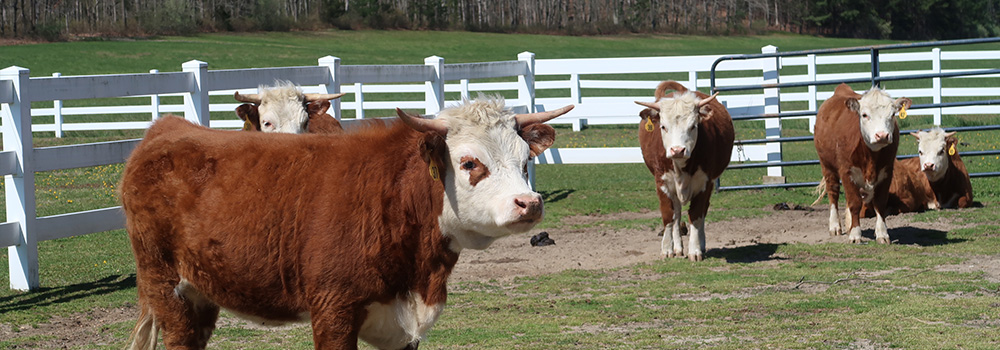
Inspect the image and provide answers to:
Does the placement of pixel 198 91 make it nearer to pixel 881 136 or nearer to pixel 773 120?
pixel 881 136

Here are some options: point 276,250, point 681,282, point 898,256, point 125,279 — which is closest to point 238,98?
point 125,279

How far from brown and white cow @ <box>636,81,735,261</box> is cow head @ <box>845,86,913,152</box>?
56.5 inches

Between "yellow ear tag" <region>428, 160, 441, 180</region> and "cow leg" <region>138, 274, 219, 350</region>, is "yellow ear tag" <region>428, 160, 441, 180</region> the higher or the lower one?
the higher one

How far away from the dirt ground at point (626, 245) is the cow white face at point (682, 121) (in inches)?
45.3

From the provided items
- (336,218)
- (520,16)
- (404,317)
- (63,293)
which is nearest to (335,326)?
(404,317)

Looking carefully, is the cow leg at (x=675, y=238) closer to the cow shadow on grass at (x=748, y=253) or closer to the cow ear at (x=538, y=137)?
the cow shadow on grass at (x=748, y=253)

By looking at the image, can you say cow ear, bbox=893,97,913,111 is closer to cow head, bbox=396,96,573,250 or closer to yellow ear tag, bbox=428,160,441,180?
cow head, bbox=396,96,573,250

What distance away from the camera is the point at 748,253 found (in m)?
9.99

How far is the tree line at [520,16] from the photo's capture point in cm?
5716

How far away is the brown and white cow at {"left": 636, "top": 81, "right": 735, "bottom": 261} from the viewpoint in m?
9.53

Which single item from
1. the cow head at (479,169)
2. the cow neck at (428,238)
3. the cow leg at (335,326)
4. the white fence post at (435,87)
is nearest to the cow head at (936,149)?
the white fence post at (435,87)

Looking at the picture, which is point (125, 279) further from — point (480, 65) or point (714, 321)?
point (480, 65)

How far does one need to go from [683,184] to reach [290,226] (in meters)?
6.02

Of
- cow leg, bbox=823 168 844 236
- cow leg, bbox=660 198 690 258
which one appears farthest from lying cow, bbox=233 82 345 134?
cow leg, bbox=823 168 844 236
